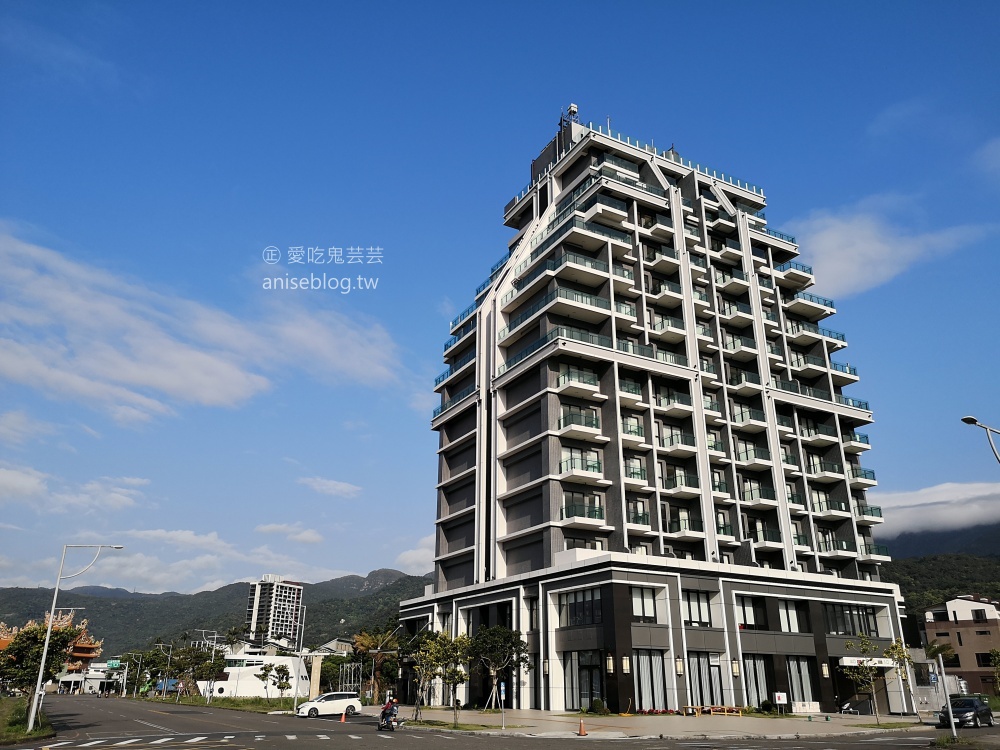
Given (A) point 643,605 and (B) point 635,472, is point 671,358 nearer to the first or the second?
(B) point 635,472

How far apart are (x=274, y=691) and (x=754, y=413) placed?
→ 10320cm

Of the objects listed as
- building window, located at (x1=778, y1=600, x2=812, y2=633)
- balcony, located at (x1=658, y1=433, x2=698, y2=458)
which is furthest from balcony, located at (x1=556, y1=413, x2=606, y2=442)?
building window, located at (x1=778, y1=600, x2=812, y2=633)

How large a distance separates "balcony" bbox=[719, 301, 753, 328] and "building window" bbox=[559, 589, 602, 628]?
34.2 m

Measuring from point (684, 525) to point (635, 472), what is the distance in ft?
20.5

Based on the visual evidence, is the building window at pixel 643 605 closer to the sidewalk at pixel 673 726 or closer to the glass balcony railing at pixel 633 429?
the sidewalk at pixel 673 726

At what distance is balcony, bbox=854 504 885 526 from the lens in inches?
2963

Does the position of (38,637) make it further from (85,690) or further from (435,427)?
(85,690)

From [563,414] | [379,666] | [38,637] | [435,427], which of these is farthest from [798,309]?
[38,637]

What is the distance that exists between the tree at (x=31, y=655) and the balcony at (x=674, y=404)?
49042mm

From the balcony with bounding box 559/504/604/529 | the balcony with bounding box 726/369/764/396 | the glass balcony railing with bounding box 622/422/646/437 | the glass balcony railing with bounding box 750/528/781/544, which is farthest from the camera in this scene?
the balcony with bounding box 726/369/764/396

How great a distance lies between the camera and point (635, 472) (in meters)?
64.1

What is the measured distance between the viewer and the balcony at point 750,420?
71438mm

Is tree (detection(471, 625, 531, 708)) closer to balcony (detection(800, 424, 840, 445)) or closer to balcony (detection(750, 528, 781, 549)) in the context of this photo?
balcony (detection(750, 528, 781, 549))

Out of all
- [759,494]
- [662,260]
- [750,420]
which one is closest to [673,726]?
[759,494]
